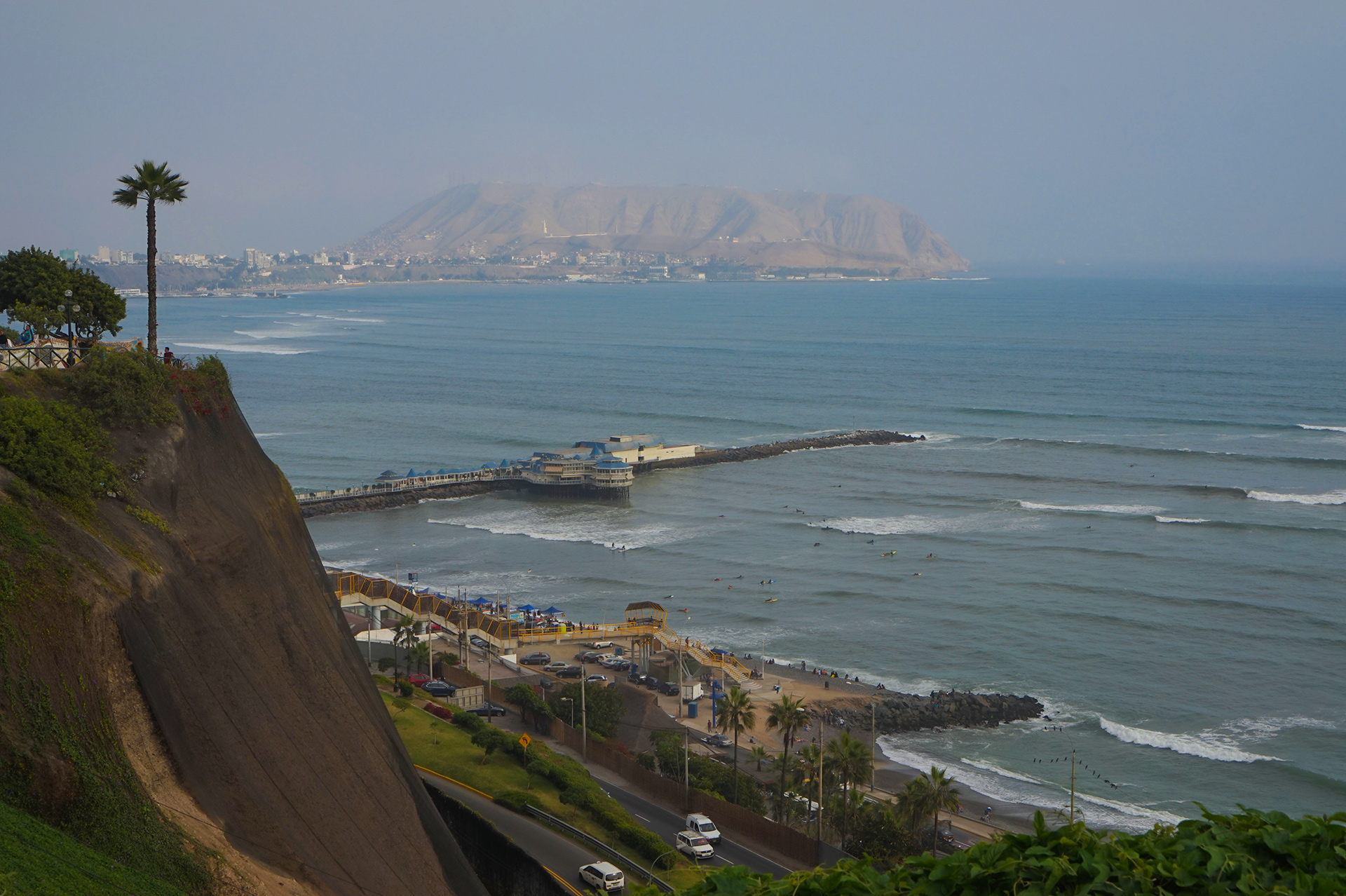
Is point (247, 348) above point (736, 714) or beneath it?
above

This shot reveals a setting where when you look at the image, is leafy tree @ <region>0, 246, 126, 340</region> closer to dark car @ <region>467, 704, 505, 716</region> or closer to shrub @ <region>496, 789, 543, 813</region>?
shrub @ <region>496, 789, 543, 813</region>

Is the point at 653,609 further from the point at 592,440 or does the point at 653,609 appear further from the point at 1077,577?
the point at 592,440

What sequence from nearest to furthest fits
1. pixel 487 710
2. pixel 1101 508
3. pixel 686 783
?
1. pixel 686 783
2. pixel 487 710
3. pixel 1101 508

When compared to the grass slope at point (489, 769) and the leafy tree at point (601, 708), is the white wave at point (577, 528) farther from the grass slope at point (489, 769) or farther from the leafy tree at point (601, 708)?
the grass slope at point (489, 769)

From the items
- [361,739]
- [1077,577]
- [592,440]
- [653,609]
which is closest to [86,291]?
[361,739]

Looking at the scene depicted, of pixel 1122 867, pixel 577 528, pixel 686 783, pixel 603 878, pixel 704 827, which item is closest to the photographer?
pixel 1122 867

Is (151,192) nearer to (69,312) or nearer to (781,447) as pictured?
(69,312)

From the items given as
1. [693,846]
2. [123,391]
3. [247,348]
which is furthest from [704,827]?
[247,348]
